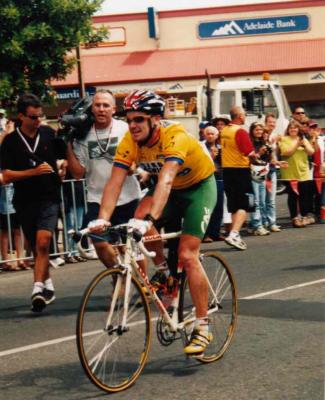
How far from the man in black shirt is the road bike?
2779 millimetres

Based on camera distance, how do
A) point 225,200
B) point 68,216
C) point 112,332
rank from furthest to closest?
point 225,200 → point 68,216 → point 112,332

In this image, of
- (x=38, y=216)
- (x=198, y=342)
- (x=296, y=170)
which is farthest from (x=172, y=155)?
(x=296, y=170)

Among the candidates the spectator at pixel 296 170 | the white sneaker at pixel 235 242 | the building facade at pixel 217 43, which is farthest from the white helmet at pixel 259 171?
the building facade at pixel 217 43

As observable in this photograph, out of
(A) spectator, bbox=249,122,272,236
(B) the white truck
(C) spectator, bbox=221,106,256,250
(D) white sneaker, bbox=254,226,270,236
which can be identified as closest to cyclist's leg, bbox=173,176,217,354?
(C) spectator, bbox=221,106,256,250

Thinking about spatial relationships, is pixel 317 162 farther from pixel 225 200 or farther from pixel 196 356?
pixel 196 356

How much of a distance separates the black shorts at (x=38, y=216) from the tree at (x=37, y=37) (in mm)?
22113

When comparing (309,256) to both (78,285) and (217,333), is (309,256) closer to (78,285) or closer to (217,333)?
(78,285)

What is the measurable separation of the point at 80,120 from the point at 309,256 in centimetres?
451

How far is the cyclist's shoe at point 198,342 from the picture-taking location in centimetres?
645

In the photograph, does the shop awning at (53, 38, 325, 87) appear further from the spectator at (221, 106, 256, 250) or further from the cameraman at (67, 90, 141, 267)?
the cameraman at (67, 90, 141, 267)

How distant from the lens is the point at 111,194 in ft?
21.1

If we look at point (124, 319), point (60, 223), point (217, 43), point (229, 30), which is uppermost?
point (229, 30)

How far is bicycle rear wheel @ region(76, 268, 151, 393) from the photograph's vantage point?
5691 millimetres

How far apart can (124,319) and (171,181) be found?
2.95ft
